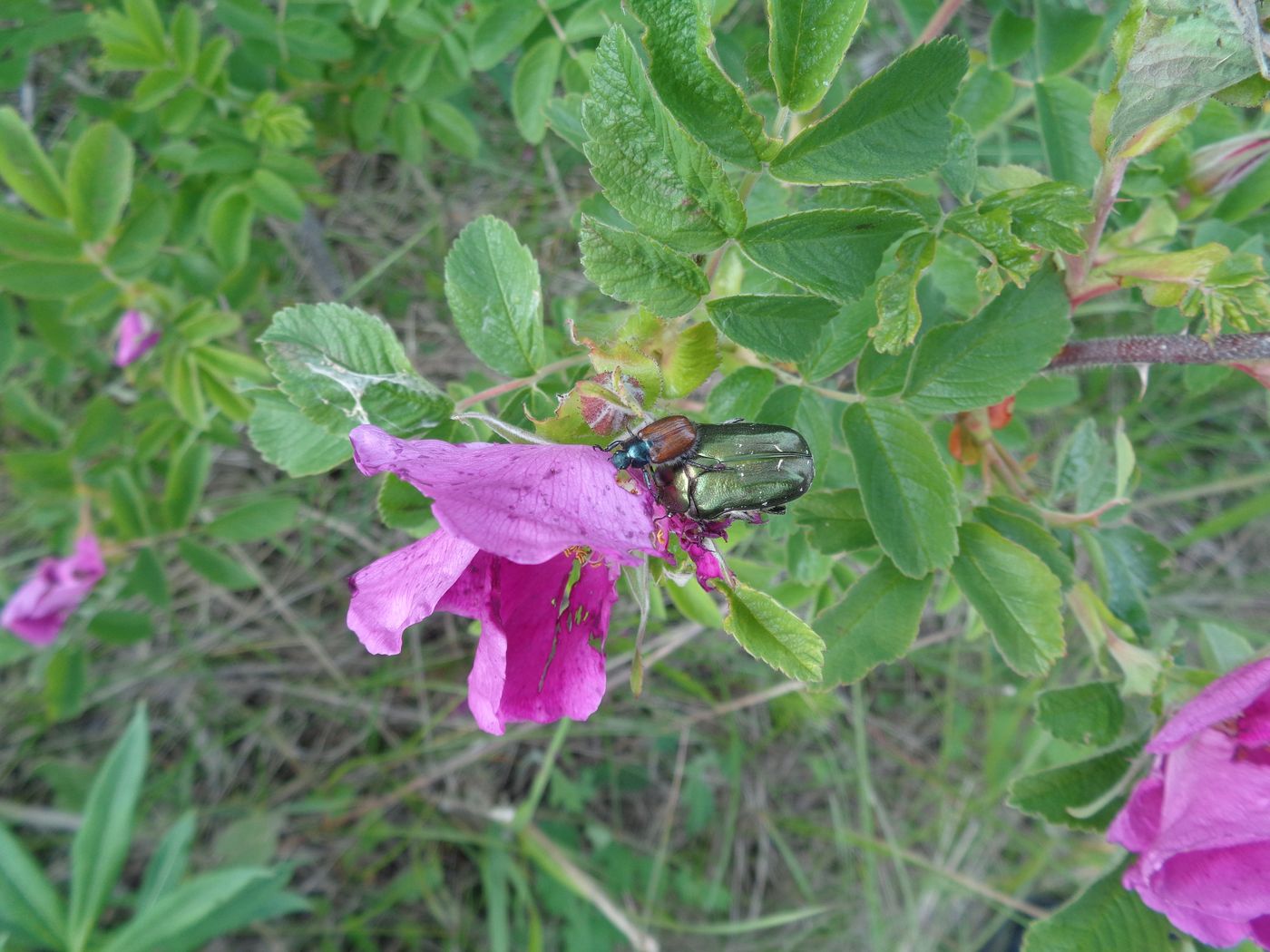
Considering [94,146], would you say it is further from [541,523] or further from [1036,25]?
[1036,25]

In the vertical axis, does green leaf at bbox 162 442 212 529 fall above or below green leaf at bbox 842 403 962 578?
below

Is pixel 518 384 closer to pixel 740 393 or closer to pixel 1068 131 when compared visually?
pixel 740 393

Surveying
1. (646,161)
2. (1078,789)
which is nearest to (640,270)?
(646,161)

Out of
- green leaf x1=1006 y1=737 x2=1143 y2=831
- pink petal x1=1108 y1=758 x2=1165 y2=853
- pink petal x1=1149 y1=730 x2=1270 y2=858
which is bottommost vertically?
green leaf x1=1006 y1=737 x2=1143 y2=831

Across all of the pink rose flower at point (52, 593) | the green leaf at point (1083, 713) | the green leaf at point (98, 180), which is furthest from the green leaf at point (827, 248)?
the pink rose flower at point (52, 593)

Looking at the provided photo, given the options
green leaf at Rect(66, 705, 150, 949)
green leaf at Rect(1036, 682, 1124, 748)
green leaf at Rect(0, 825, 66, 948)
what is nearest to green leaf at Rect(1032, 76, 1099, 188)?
green leaf at Rect(1036, 682, 1124, 748)

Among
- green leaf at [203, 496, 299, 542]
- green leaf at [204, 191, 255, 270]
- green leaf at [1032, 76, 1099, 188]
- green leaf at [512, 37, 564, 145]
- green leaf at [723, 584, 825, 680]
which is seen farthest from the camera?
green leaf at [203, 496, 299, 542]

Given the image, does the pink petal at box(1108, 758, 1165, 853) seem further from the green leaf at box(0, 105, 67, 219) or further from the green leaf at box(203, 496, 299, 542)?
the green leaf at box(0, 105, 67, 219)
